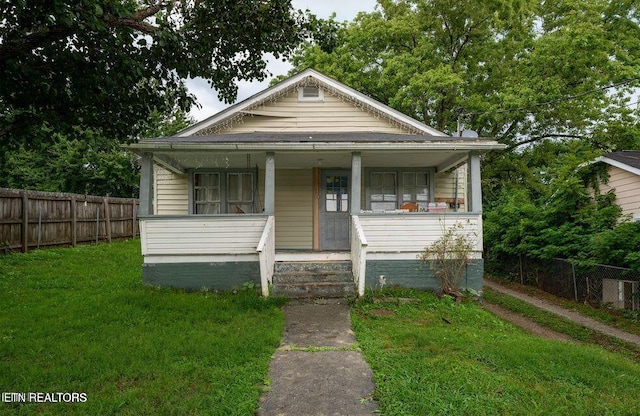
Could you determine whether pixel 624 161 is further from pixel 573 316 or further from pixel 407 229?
Result: pixel 407 229

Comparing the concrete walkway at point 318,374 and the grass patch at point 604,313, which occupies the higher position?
the concrete walkway at point 318,374

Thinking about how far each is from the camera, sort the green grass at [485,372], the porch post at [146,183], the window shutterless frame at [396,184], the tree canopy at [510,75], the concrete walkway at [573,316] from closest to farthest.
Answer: the green grass at [485,372] → the concrete walkway at [573,316] → the porch post at [146,183] → the window shutterless frame at [396,184] → the tree canopy at [510,75]

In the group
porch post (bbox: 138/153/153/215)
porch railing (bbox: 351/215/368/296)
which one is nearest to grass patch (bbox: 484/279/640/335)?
porch railing (bbox: 351/215/368/296)

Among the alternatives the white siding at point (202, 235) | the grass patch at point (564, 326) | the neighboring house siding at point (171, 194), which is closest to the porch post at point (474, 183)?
the grass patch at point (564, 326)

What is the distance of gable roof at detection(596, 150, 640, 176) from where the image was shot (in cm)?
986

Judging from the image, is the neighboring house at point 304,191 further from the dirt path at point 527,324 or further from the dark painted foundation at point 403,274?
the dirt path at point 527,324

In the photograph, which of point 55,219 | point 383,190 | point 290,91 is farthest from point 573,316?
point 55,219

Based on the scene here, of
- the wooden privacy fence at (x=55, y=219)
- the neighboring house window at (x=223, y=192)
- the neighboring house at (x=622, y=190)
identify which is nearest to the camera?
the neighboring house at (x=622, y=190)

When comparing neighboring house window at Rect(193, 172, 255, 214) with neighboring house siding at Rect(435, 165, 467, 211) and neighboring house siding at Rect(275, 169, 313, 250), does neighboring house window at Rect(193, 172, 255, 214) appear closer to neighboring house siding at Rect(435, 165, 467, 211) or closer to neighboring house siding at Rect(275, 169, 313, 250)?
neighboring house siding at Rect(275, 169, 313, 250)

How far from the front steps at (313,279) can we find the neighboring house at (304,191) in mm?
153

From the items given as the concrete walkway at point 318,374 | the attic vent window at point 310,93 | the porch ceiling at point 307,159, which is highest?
the attic vent window at point 310,93

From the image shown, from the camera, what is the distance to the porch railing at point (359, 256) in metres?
7.35

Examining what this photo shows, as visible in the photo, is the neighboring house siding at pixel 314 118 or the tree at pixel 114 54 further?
the neighboring house siding at pixel 314 118

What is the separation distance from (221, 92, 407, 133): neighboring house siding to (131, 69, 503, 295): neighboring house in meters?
0.03
